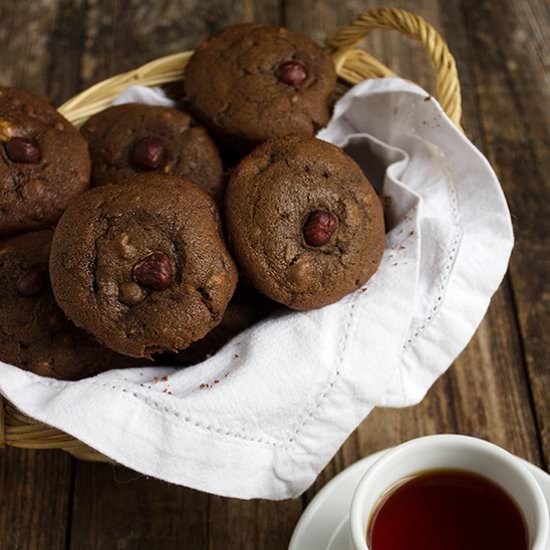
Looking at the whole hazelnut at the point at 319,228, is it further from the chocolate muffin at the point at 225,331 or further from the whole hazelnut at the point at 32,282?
the whole hazelnut at the point at 32,282

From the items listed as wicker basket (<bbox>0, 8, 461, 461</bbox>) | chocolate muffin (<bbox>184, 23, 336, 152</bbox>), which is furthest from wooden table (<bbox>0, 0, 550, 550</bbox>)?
chocolate muffin (<bbox>184, 23, 336, 152</bbox>)

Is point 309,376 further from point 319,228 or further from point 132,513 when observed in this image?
point 132,513

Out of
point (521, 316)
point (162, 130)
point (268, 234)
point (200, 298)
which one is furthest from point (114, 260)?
point (521, 316)

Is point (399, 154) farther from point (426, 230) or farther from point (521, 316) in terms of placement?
point (521, 316)

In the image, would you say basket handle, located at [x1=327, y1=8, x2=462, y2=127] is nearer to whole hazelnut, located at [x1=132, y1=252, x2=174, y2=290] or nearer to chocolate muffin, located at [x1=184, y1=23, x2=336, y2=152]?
chocolate muffin, located at [x1=184, y1=23, x2=336, y2=152]

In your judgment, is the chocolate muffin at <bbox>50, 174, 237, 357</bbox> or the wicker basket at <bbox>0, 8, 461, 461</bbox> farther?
the wicker basket at <bbox>0, 8, 461, 461</bbox>

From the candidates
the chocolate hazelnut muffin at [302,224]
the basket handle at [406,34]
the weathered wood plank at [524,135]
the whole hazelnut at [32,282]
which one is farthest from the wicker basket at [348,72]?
the weathered wood plank at [524,135]
